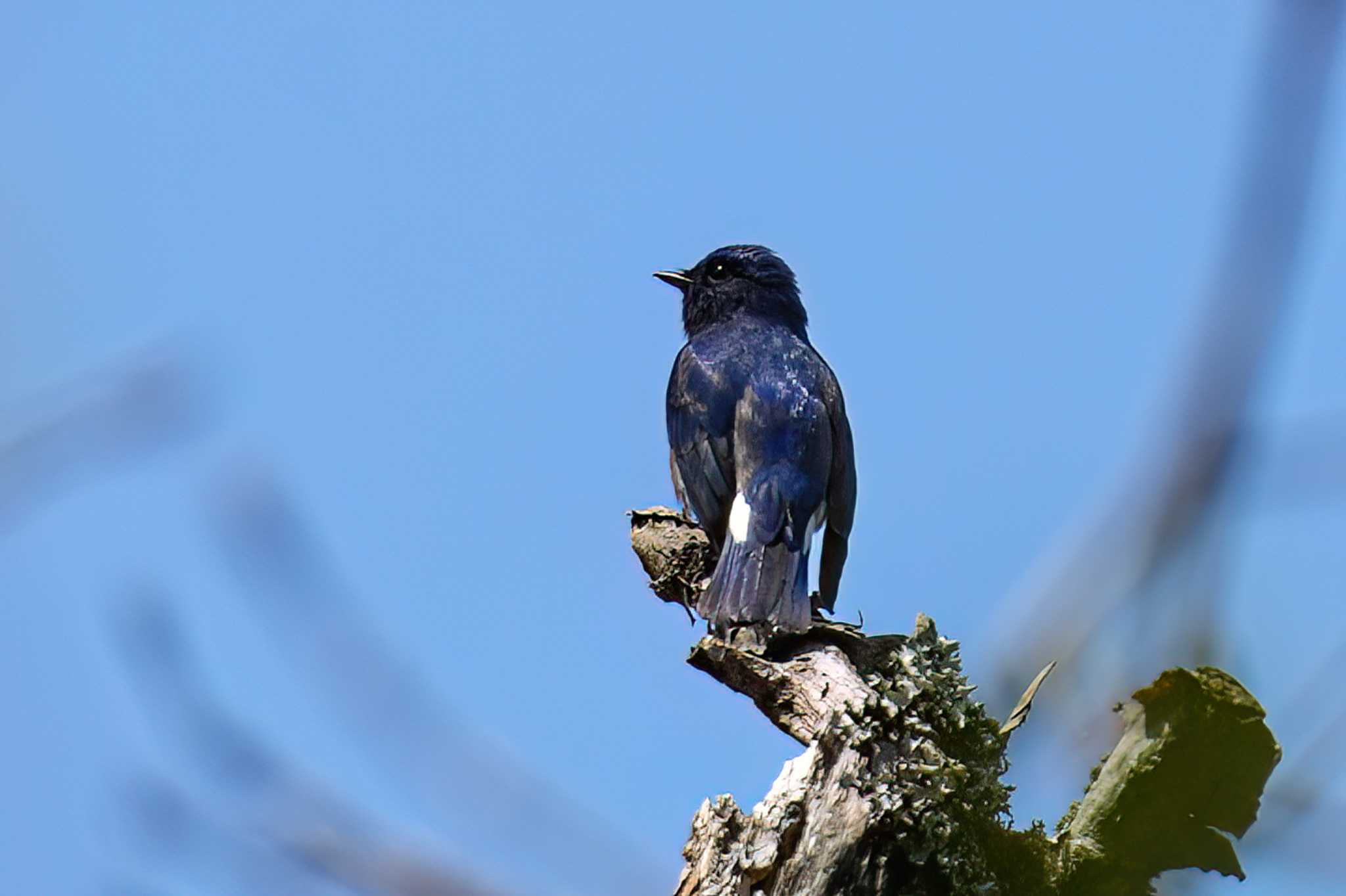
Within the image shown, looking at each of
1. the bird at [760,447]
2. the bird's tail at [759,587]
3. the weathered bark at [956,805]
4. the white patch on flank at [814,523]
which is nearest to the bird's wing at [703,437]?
the bird at [760,447]

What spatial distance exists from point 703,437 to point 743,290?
1473 mm

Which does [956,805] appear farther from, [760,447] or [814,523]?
[760,447]

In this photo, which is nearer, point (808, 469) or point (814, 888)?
point (814, 888)

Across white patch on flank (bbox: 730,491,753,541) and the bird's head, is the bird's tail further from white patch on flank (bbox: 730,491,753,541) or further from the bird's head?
the bird's head

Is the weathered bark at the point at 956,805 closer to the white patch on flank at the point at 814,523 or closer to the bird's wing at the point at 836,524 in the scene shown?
the white patch on flank at the point at 814,523

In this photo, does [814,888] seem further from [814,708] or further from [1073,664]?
[1073,664]

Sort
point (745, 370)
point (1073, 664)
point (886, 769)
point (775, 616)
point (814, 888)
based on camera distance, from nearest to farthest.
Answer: point (1073, 664) → point (814, 888) → point (886, 769) → point (775, 616) → point (745, 370)

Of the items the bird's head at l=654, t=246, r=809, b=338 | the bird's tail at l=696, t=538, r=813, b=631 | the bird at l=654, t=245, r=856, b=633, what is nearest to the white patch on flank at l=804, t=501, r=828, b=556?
the bird at l=654, t=245, r=856, b=633

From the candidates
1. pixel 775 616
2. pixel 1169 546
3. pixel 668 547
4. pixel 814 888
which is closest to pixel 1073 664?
pixel 1169 546

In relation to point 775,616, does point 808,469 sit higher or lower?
higher

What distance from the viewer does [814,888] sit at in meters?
3.31

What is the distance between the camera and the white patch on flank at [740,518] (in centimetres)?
578

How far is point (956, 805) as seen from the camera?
138 inches

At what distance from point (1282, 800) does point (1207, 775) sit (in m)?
1.83
